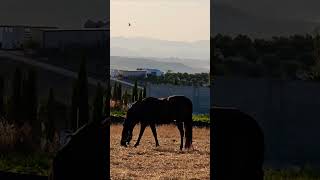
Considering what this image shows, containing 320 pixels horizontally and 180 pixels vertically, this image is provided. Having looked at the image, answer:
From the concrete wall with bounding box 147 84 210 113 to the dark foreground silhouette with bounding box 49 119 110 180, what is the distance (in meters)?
1.54

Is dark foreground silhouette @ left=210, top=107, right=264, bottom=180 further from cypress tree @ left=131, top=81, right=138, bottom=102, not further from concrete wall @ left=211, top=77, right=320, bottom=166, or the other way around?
cypress tree @ left=131, top=81, right=138, bottom=102

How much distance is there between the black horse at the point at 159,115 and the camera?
32.1 feet

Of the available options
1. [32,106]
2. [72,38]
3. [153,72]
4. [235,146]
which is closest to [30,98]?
[32,106]

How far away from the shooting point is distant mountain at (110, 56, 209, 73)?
9344mm

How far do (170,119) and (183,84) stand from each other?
0.70 m

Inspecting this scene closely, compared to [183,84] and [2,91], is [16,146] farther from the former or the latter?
[183,84]

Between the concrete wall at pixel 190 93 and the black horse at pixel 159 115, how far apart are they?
0.33 ft

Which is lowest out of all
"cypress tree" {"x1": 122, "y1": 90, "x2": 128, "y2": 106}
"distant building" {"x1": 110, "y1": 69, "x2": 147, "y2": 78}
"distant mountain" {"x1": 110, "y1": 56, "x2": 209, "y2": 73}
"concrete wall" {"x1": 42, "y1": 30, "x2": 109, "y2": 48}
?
"cypress tree" {"x1": 122, "y1": 90, "x2": 128, "y2": 106}

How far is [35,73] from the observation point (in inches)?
372

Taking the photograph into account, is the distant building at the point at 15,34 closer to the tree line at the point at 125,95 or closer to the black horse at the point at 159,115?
the tree line at the point at 125,95

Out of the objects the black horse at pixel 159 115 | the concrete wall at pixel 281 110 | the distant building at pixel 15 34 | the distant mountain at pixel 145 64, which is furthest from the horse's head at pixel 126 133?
the concrete wall at pixel 281 110

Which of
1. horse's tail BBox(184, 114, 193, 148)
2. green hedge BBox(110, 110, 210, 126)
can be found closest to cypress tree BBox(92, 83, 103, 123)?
green hedge BBox(110, 110, 210, 126)

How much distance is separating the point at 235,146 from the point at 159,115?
226 cm

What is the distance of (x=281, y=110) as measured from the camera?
7797 mm
